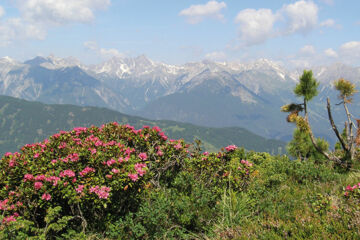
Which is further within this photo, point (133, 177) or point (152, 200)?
point (152, 200)

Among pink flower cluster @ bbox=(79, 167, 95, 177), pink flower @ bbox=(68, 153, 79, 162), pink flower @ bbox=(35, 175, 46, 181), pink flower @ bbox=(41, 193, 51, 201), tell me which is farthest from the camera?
pink flower @ bbox=(68, 153, 79, 162)

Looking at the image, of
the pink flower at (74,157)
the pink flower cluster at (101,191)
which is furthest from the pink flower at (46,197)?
the pink flower at (74,157)

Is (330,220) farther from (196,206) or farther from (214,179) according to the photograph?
(214,179)

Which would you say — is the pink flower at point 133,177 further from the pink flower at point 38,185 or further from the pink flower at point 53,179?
the pink flower at point 38,185

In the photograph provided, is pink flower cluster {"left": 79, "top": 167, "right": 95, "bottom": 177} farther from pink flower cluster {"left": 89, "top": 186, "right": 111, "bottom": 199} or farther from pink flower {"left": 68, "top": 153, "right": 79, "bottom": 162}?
pink flower {"left": 68, "top": 153, "right": 79, "bottom": 162}

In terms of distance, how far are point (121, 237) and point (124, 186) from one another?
3.82 feet

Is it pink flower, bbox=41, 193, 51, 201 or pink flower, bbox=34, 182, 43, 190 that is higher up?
pink flower, bbox=34, 182, 43, 190

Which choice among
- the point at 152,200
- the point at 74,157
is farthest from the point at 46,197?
the point at 152,200

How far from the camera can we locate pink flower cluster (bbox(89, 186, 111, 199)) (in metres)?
5.79

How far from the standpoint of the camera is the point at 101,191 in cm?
583


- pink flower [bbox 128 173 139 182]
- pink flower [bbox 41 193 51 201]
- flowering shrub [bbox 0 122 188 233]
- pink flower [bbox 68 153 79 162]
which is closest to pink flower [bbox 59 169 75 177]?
flowering shrub [bbox 0 122 188 233]

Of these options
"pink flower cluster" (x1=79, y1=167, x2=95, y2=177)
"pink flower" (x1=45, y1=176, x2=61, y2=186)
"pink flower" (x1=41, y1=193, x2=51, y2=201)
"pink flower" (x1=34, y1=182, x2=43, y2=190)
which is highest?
"pink flower cluster" (x1=79, y1=167, x2=95, y2=177)

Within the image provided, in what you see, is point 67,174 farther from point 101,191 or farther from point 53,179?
point 101,191

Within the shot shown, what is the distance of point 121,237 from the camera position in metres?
6.08
